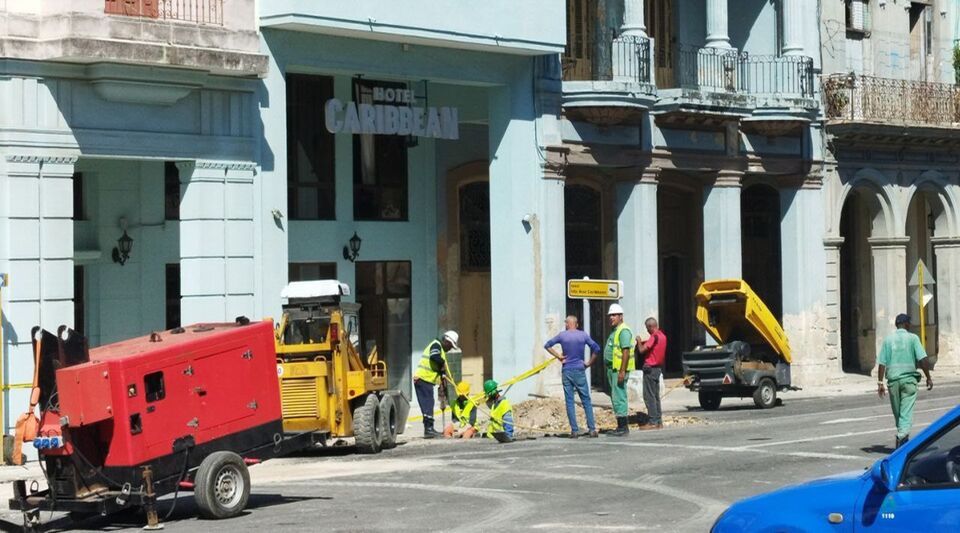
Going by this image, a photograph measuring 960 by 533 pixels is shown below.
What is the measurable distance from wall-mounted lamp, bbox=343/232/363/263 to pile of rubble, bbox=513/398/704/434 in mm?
4247

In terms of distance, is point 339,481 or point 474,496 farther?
point 339,481

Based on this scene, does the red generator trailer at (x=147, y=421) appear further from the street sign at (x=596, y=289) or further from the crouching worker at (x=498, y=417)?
the street sign at (x=596, y=289)

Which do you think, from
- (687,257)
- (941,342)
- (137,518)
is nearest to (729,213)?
(687,257)

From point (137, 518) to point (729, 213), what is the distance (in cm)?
2203

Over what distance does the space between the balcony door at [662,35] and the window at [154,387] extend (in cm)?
2173

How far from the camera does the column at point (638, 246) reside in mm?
34812

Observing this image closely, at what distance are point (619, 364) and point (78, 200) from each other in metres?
9.66

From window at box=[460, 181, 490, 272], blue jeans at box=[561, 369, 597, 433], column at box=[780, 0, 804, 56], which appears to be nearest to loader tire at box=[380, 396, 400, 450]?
blue jeans at box=[561, 369, 597, 433]

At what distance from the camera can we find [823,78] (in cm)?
3969

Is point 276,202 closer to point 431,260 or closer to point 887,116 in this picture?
point 431,260

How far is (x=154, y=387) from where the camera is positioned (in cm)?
1636

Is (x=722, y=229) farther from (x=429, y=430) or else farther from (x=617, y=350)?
(x=429, y=430)

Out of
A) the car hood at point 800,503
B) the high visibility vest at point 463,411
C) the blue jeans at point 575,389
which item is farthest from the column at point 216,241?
the car hood at point 800,503

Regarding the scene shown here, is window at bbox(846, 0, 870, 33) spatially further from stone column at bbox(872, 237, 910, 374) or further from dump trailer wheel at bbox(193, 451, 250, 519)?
dump trailer wheel at bbox(193, 451, 250, 519)
